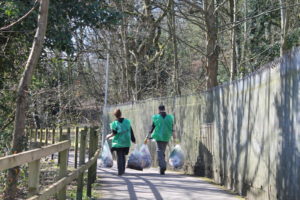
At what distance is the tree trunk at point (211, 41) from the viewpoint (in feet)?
48.6

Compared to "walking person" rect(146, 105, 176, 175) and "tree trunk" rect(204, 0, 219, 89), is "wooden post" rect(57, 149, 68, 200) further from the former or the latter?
"tree trunk" rect(204, 0, 219, 89)

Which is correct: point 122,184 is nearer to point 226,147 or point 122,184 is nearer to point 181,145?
point 226,147

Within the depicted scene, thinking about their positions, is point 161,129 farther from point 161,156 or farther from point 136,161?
point 136,161

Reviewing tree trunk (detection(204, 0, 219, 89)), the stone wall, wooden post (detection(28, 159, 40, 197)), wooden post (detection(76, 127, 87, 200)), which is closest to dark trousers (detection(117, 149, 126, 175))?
the stone wall

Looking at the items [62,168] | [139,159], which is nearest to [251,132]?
[62,168]

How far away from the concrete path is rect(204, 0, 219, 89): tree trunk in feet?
13.4

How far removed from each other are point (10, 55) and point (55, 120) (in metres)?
10.1

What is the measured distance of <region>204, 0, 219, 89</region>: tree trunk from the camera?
1482 centimetres

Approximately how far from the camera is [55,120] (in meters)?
22.6

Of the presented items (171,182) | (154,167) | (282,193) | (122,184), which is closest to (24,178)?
(122,184)

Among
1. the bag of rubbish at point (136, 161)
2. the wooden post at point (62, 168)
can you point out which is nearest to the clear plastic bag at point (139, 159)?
the bag of rubbish at point (136, 161)

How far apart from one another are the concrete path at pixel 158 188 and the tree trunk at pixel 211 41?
4.09m

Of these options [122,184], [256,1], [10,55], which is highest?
[256,1]

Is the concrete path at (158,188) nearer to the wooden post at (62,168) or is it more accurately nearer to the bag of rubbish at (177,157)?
the bag of rubbish at (177,157)
